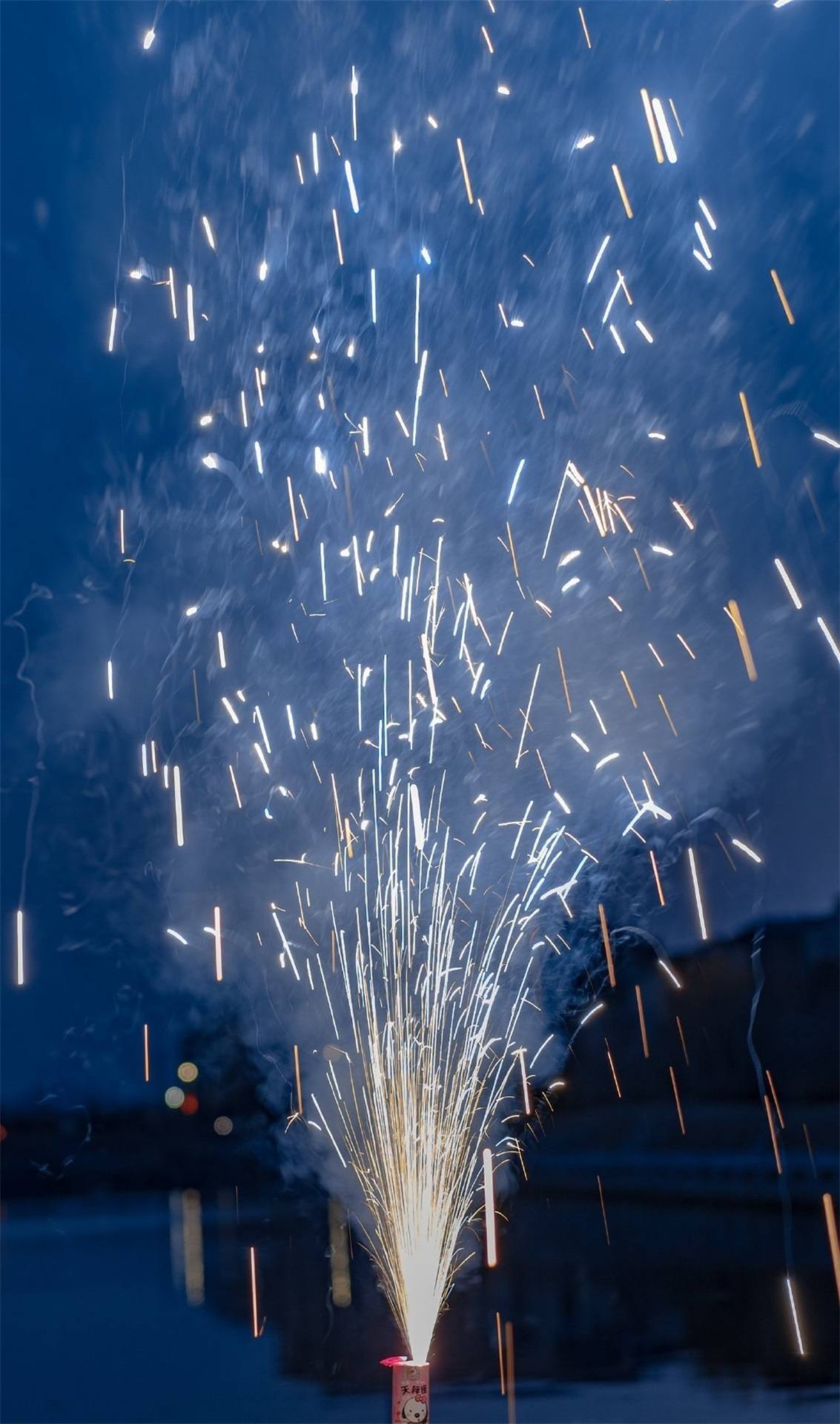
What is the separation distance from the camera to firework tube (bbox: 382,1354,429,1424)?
439cm

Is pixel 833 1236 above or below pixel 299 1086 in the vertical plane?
below

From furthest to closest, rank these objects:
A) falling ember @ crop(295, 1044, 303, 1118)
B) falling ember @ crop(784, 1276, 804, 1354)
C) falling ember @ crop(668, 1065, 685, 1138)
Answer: falling ember @ crop(295, 1044, 303, 1118) → falling ember @ crop(668, 1065, 685, 1138) → falling ember @ crop(784, 1276, 804, 1354)

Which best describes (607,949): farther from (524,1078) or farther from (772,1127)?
(772,1127)

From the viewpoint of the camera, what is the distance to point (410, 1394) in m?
4.42

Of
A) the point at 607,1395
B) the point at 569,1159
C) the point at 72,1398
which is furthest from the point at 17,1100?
the point at 607,1395

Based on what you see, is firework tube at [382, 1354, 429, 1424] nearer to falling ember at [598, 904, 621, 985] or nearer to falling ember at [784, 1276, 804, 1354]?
falling ember at [784, 1276, 804, 1354]

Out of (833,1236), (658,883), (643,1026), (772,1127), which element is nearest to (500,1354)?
(833,1236)

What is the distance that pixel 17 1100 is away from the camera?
172ft

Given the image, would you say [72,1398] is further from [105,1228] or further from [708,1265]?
[105,1228]

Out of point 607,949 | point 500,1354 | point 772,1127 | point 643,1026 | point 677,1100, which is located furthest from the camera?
point 643,1026

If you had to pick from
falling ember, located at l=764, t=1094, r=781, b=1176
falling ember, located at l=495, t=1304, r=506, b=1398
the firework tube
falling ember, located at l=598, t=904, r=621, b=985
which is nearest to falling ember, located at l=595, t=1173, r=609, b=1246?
falling ember, located at l=764, t=1094, r=781, b=1176

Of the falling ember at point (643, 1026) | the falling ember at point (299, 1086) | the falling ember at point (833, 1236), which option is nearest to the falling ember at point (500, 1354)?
the falling ember at point (833, 1236)

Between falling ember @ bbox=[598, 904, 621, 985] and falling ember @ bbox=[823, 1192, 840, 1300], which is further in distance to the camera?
falling ember @ bbox=[598, 904, 621, 985]

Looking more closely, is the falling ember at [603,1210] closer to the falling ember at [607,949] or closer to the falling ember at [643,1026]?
the falling ember at [643,1026]
